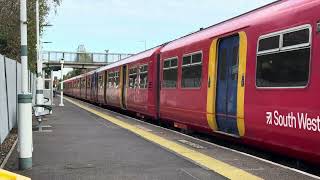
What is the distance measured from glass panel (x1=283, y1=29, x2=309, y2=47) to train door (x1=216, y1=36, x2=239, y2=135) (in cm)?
232

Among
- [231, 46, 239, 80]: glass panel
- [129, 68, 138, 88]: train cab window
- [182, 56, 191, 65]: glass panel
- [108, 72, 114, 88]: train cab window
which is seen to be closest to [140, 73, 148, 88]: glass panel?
[129, 68, 138, 88]: train cab window

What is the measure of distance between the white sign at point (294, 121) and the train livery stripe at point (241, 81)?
4.01 feet

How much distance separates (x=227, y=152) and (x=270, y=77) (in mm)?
2190

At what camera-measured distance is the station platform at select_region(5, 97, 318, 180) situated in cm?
930

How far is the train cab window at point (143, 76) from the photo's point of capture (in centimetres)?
2222

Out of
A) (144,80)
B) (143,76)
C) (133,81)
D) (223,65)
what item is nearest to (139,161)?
(223,65)

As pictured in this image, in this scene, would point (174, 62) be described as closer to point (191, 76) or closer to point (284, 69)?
point (191, 76)

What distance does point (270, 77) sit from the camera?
34.8 feet

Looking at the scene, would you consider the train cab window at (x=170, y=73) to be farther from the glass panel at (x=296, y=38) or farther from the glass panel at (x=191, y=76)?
the glass panel at (x=296, y=38)

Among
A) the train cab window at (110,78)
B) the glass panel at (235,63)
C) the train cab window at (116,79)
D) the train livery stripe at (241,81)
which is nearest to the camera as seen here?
the train livery stripe at (241,81)

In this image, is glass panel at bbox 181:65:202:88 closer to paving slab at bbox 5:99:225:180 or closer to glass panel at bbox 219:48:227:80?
glass panel at bbox 219:48:227:80

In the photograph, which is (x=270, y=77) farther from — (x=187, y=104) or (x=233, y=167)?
(x=187, y=104)

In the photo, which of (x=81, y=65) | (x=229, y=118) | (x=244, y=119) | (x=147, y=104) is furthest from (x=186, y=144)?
(x=81, y=65)

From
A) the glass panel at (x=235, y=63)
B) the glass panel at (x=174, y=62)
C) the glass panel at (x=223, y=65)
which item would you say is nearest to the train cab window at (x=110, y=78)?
the glass panel at (x=174, y=62)
